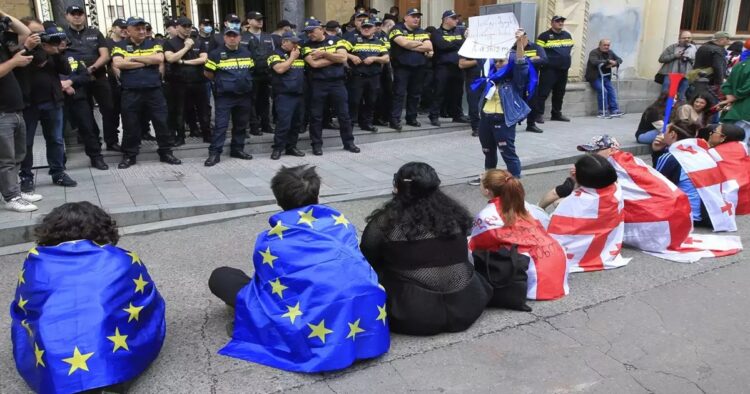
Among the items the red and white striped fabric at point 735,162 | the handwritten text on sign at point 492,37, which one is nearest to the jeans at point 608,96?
the handwritten text on sign at point 492,37

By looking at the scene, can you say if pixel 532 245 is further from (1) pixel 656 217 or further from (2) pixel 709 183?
(2) pixel 709 183

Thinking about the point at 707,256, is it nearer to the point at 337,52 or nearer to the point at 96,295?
the point at 96,295

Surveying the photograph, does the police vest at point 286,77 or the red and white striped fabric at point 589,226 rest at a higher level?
the police vest at point 286,77

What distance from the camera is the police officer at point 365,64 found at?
29.9ft

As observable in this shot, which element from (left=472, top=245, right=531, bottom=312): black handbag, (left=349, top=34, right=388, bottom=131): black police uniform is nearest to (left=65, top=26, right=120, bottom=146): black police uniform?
(left=349, top=34, right=388, bottom=131): black police uniform

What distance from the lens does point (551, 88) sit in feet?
36.1

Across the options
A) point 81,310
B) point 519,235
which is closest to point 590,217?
point 519,235

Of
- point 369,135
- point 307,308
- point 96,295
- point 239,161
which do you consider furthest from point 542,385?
point 369,135

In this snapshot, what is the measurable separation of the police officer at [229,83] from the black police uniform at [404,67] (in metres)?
2.68

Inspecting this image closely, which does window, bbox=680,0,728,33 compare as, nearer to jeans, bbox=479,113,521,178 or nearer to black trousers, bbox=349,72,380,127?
black trousers, bbox=349,72,380,127

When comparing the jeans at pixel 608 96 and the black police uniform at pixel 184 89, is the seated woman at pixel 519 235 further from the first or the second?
the jeans at pixel 608 96

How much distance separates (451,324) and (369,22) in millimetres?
6578

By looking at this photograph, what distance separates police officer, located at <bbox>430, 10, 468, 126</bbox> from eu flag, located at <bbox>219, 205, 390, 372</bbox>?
7304mm

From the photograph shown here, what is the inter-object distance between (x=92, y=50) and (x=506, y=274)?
609 centimetres
